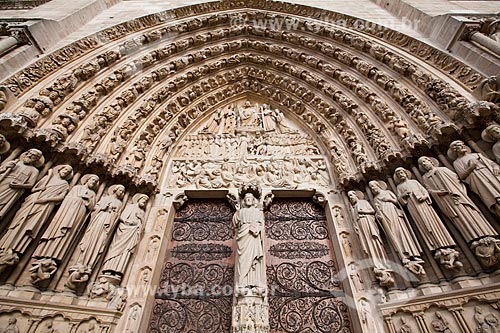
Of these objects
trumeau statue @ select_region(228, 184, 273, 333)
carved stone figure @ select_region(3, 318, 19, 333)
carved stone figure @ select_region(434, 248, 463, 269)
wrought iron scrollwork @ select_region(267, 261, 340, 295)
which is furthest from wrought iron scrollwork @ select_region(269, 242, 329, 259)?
carved stone figure @ select_region(3, 318, 19, 333)

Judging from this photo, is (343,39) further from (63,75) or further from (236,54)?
(63,75)

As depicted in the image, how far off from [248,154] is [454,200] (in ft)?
10.6

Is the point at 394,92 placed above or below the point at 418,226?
above

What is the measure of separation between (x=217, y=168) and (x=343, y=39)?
3.84m

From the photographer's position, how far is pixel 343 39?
17.3 feet

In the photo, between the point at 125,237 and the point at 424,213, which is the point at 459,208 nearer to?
the point at 424,213

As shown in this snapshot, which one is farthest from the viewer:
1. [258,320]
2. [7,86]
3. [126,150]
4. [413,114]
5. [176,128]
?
[176,128]

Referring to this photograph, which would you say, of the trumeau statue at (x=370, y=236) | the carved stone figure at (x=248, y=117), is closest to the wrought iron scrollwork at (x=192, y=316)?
the trumeau statue at (x=370, y=236)

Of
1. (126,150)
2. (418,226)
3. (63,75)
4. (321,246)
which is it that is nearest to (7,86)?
(63,75)

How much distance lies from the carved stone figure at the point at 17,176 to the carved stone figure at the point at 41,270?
Result: 0.67 meters

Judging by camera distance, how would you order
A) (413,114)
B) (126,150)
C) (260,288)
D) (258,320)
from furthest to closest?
(126,150)
(413,114)
(260,288)
(258,320)

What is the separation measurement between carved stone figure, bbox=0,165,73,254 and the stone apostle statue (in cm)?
232

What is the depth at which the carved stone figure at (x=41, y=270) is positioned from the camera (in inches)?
101

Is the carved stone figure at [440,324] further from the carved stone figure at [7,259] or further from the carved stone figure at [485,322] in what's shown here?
the carved stone figure at [7,259]
